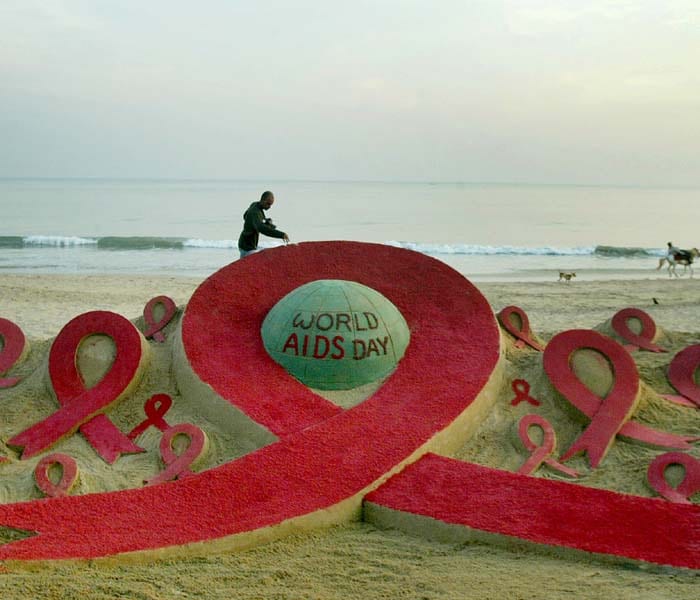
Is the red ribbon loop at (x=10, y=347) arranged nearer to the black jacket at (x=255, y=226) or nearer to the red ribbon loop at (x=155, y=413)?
the red ribbon loop at (x=155, y=413)

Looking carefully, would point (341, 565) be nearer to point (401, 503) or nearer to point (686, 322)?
point (401, 503)

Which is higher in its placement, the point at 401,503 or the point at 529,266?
the point at 529,266

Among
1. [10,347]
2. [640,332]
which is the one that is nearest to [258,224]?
[10,347]

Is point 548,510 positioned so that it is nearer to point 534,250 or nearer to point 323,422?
point 323,422

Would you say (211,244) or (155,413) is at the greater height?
(211,244)

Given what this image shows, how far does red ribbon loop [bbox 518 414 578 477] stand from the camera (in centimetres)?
593

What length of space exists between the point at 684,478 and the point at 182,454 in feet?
12.4

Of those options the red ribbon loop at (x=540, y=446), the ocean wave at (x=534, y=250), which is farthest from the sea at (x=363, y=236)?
the red ribbon loop at (x=540, y=446)

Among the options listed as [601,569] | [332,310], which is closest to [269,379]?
[332,310]

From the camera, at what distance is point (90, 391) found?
6.78 meters

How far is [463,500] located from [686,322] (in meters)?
9.41

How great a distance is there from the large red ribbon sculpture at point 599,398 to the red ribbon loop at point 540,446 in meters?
0.15

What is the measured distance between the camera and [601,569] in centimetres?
420

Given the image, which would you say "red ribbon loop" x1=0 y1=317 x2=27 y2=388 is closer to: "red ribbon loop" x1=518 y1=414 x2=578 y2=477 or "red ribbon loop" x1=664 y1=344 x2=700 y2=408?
"red ribbon loop" x1=518 y1=414 x2=578 y2=477
